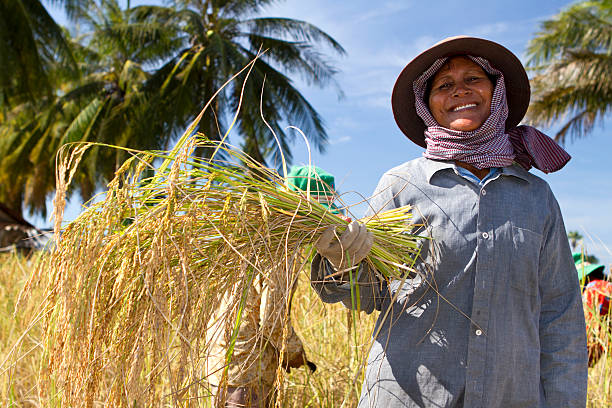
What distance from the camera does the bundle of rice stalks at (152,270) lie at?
3.13 feet

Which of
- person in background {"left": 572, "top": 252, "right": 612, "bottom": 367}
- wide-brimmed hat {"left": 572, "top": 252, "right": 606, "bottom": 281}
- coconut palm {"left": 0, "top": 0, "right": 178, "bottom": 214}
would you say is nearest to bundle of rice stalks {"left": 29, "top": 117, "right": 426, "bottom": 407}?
person in background {"left": 572, "top": 252, "right": 612, "bottom": 367}

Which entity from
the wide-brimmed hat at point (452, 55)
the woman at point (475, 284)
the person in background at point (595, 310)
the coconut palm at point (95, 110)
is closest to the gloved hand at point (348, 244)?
the woman at point (475, 284)

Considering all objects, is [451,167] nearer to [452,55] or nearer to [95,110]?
[452,55]

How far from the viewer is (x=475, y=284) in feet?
4.27

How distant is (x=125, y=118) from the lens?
1552cm

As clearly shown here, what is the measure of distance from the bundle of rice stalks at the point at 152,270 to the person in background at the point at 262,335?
0.09ft

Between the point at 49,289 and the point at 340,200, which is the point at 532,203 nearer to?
the point at 340,200

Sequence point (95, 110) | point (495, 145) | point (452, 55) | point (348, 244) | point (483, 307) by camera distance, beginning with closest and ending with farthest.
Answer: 1. point (348, 244)
2. point (483, 307)
3. point (495, 145)
4. point (452, 55)
5. point (95, 110)

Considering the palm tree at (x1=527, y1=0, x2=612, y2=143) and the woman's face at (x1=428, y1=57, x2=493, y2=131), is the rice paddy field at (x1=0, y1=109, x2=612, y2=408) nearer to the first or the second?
the woman's face at (x1=428, y1=57, x2=493, y2=131)

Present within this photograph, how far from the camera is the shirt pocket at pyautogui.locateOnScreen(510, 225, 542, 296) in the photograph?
4.31 ft

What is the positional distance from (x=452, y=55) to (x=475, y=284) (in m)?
0.72

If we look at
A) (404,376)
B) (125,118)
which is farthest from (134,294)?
(125,118)

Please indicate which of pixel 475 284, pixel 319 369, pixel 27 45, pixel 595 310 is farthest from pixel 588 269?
pixel 27 45

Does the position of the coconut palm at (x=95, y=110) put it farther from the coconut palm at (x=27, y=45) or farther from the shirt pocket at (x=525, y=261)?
the shirt pocket at (x=525, y=261)
